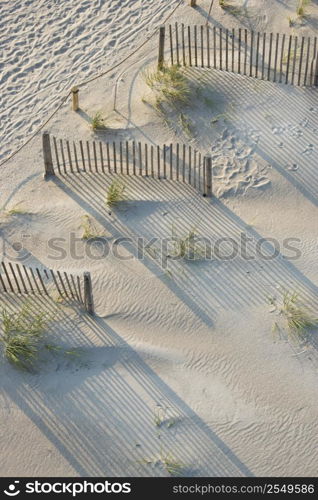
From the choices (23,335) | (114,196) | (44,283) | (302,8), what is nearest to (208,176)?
(114,196)

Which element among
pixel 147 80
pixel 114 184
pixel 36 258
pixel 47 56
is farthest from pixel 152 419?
pixel 47 56

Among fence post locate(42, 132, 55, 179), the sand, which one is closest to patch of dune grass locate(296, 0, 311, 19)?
the sand

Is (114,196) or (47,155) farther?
(47,155)

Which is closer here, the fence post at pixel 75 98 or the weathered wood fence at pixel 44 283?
the weathered wood fence at pixel 44 283

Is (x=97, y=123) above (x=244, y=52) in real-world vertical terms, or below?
below

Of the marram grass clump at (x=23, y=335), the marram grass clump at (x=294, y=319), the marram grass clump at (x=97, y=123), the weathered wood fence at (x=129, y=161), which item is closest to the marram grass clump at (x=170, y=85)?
the weathered wood fence at (x=129, y=161)

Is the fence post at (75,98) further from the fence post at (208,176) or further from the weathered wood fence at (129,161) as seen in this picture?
the fence post at (208,176)

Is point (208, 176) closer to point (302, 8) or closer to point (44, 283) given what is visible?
point (44, 283)

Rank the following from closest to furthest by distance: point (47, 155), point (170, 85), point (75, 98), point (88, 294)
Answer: point (88, 294), point (47, 155), point (75, 98), point (170, 85)
